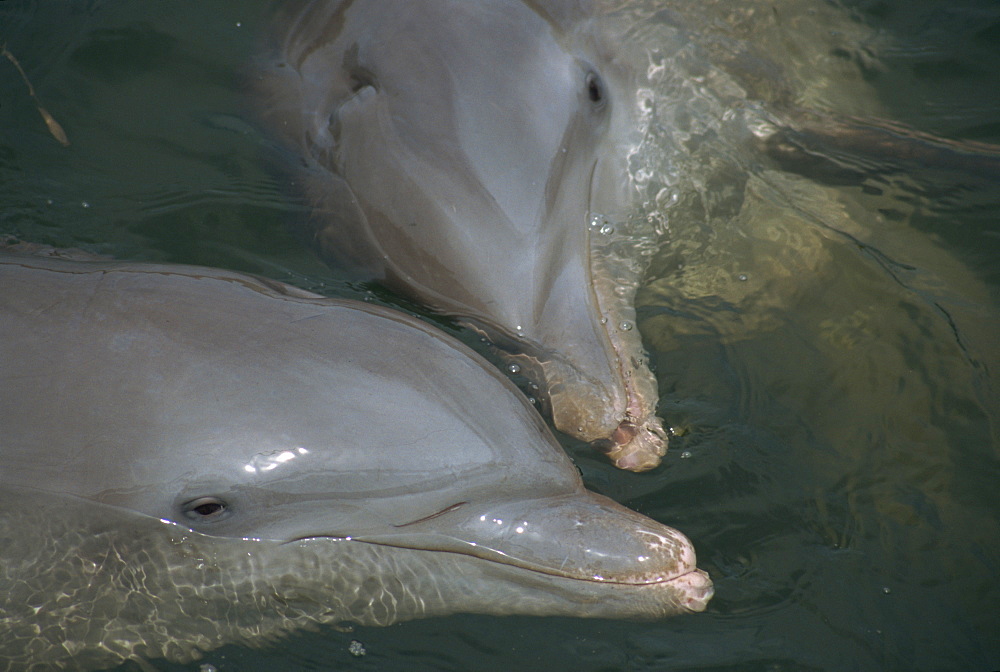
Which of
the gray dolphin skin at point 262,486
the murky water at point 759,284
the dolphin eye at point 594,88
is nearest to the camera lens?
the gray dolphin skin at point 262,486

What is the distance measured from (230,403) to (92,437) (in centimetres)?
44

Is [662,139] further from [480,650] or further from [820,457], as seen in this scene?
[480,650]

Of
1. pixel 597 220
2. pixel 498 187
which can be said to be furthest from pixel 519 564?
pixel 597 220


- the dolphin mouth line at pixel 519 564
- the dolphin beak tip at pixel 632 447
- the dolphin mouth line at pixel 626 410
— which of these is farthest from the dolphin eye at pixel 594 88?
the dolphin mouth line at pixel 519 564

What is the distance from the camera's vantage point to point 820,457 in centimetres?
370

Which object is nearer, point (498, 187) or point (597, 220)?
point (498, 187)

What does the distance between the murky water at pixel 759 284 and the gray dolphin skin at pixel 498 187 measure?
28 centimetres

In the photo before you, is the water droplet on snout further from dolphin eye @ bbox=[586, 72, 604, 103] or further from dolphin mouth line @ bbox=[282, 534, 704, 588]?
dolphin mouth line @ bbox=[282, 534, 704, 588]

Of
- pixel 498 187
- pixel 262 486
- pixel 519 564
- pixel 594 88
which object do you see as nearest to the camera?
pixel 262 486

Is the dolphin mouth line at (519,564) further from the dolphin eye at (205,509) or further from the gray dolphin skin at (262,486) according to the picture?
the dolphin eye at (205,509)

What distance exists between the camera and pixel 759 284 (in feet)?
14.1

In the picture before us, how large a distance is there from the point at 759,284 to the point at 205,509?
2.78 meters

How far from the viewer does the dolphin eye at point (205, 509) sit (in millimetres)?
2719

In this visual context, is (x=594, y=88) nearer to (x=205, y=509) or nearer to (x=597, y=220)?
(x=597, y=220)
